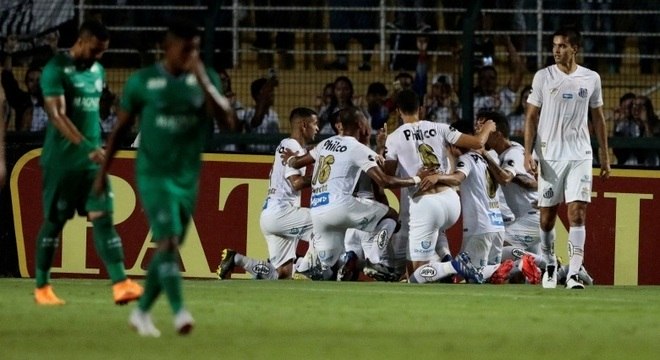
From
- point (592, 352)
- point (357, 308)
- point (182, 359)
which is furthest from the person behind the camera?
point (357, 308)

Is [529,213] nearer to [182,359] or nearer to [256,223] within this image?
[256,223]

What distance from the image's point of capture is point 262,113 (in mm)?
17375

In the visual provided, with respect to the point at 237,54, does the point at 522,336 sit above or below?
below

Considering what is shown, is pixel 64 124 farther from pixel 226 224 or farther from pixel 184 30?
pixel 226 224

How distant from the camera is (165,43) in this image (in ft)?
28.0

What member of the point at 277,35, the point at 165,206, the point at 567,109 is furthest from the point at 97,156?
the point at 277,35

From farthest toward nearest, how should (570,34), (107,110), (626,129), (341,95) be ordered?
(107,110) → (626,129) → (341,95) → (570,34)

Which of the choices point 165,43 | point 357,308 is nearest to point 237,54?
point 357,308

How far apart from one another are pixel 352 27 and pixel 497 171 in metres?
3.46

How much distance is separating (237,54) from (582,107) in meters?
5.60

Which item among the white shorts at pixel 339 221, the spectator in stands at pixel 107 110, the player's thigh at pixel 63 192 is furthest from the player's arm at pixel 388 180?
the player's thigh at pixel 63 192

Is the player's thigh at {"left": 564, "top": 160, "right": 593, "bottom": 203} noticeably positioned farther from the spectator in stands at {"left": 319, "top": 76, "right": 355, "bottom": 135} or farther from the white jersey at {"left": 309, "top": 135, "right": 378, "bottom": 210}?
the spectator in stands at {"left": 319, "top": 76, "right": 355, "bottom": 135}

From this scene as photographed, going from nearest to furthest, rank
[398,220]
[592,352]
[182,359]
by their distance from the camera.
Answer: [182,359]
[592,352]
[398,220]

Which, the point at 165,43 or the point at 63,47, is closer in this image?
the point at 165,43
